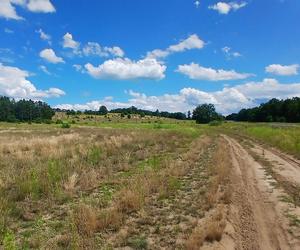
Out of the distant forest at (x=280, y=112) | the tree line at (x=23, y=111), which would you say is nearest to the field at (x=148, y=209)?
the distant forest at (x=280, y=112)

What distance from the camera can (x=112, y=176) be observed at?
14648 mm

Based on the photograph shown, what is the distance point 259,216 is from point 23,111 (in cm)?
14950

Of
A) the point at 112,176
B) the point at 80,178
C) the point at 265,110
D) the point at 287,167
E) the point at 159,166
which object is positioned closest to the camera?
the point at 80,178

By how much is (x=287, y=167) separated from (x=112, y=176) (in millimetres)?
8585

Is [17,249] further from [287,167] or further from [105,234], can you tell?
[287,167]

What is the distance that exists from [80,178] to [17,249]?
6564 millimetres

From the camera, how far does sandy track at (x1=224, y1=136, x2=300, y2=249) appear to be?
7.86m

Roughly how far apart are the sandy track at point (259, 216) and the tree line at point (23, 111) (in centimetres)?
13737

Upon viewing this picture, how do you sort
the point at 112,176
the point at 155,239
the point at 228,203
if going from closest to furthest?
the point at 155,239 < the point at 228,203 < the point at 112,176

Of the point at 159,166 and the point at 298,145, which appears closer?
the point at 159,166

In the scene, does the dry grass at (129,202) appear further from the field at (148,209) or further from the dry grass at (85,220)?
the dry grass at (85,220)

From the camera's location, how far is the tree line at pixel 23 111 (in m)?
144

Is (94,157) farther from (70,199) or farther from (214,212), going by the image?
(214,212)

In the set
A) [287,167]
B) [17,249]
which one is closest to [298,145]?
[287,167]
